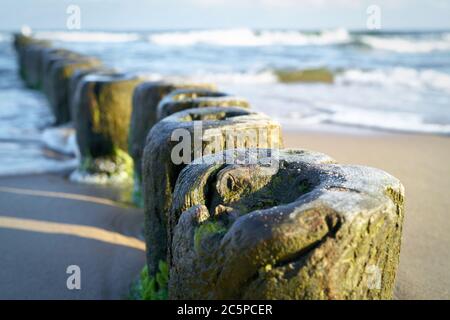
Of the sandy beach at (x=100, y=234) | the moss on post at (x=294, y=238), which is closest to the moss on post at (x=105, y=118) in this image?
the sandy beach at (x=100, y=234)

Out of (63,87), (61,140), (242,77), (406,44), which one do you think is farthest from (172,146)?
(406,44)

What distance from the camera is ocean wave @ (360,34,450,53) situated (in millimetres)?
32688

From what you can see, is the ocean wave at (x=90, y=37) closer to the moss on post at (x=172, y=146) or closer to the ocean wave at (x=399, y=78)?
the ocean wave at (x=399, y=78)

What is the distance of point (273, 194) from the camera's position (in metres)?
1.98

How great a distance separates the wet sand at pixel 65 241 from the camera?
335 centimetres

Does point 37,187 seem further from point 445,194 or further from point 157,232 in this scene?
point 445,194

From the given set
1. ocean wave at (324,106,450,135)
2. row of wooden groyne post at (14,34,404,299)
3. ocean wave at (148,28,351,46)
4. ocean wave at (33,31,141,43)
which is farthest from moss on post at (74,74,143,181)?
ocean wave at (33,31,141,43)

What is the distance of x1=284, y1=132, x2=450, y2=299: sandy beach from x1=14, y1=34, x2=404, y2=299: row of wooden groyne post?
1.28 metres

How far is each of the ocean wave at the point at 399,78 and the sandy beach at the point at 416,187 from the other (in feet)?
22.8

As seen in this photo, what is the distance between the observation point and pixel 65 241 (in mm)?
4047
